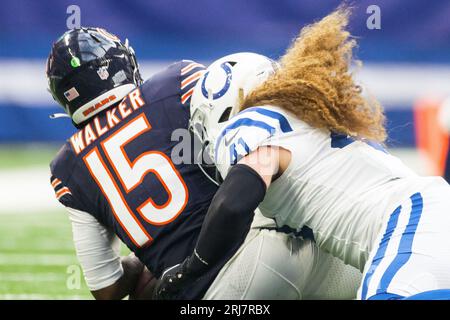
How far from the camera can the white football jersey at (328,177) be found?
105 inches

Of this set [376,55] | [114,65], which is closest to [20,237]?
[114,65]

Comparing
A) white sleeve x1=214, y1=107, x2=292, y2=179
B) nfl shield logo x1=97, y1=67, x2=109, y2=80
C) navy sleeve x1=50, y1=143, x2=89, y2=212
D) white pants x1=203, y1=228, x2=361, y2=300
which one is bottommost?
white pants x1=203, y1=228, x2=361, y2=300

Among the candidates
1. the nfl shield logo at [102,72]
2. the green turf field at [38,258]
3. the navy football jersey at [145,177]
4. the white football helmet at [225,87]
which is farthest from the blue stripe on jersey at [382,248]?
the green turf field at [38,258]

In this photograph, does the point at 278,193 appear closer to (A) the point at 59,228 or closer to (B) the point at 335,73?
(B) the point at 335,73

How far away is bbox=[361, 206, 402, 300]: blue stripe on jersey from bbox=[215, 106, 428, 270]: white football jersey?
0.05 meters

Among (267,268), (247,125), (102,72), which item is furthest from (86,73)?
(267,268)

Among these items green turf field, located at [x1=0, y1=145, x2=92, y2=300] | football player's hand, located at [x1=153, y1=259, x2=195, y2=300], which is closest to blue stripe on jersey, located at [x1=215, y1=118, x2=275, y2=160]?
football player's hand, located at [x1=153, y1=259, x2=195, y2=300]

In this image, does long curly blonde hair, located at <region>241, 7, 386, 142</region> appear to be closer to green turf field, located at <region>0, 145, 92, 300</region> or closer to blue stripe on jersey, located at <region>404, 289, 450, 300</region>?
blue stripe on jersey, located at <region>404, 289, 450, 300</region>

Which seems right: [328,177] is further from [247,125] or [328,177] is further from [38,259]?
[38,259]

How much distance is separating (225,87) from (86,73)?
714 millimetres

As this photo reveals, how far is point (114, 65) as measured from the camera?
3414 mm

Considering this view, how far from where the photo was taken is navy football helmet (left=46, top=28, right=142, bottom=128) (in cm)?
337
